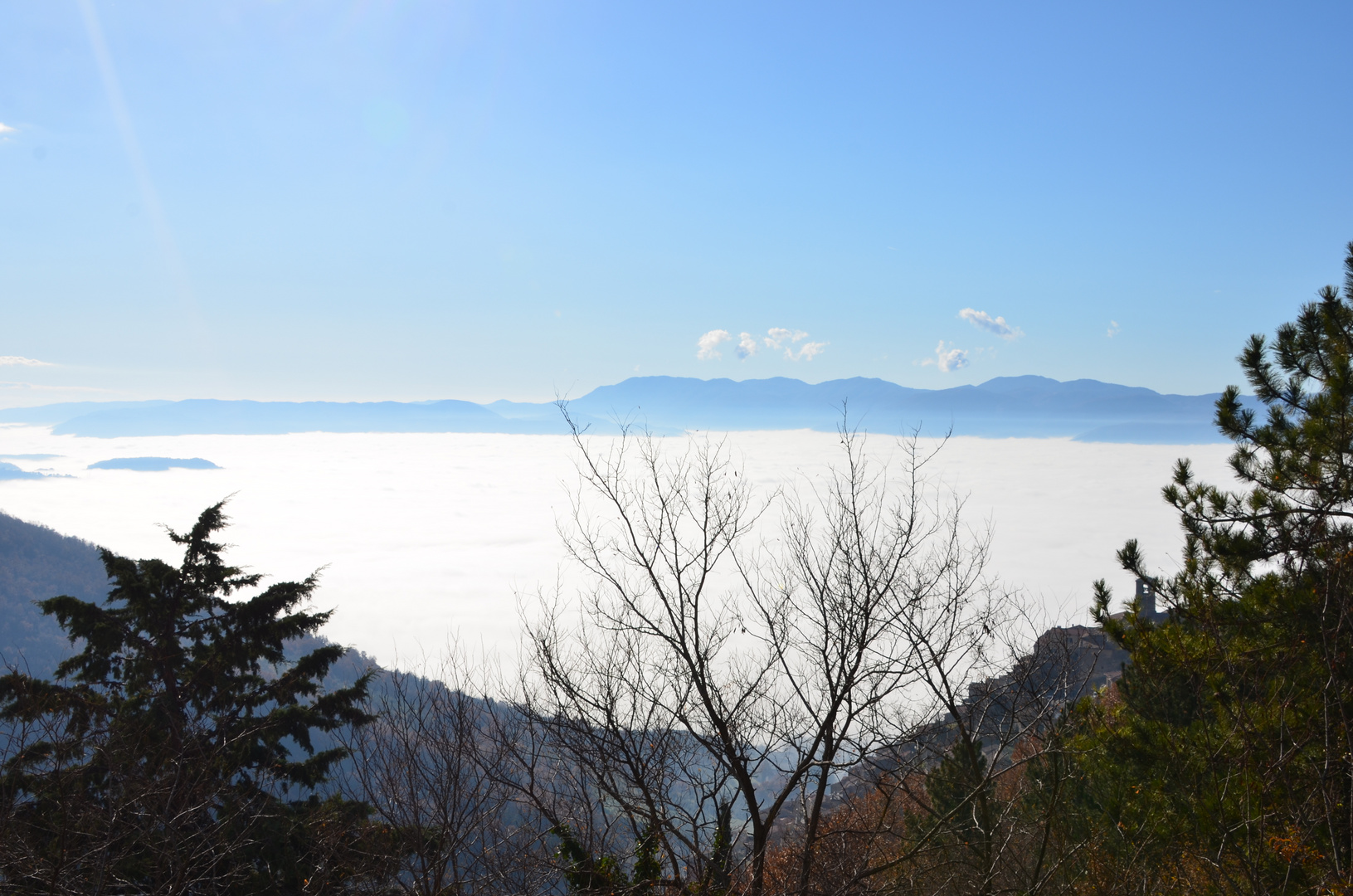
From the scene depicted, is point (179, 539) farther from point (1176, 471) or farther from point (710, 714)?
point (1176, 471)

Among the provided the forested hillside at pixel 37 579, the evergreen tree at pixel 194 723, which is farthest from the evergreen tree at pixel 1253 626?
the forested hillside at pixel 37 579

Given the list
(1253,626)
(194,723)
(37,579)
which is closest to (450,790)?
(194,723)

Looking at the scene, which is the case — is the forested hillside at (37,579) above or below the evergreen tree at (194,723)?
below

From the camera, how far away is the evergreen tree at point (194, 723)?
10453 mm

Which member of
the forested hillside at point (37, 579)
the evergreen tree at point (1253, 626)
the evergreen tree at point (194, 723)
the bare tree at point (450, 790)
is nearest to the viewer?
the evergreen tree at point (1253, 626)

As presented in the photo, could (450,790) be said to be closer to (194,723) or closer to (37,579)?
(194,723)

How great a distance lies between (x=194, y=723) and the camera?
13.3 m

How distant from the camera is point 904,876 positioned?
34.0ft

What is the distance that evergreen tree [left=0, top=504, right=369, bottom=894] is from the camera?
1045 centimetres

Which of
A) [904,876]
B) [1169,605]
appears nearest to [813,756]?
[904,876]

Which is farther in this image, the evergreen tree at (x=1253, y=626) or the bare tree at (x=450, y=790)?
the bare tree at (x=450, y=790)

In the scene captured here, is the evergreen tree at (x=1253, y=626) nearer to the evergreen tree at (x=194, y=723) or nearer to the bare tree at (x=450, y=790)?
the bare tree at (x=450, y=790)

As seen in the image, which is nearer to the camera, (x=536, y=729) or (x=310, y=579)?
(x=536, y=729)

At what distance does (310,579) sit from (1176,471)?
1608 centimetres
